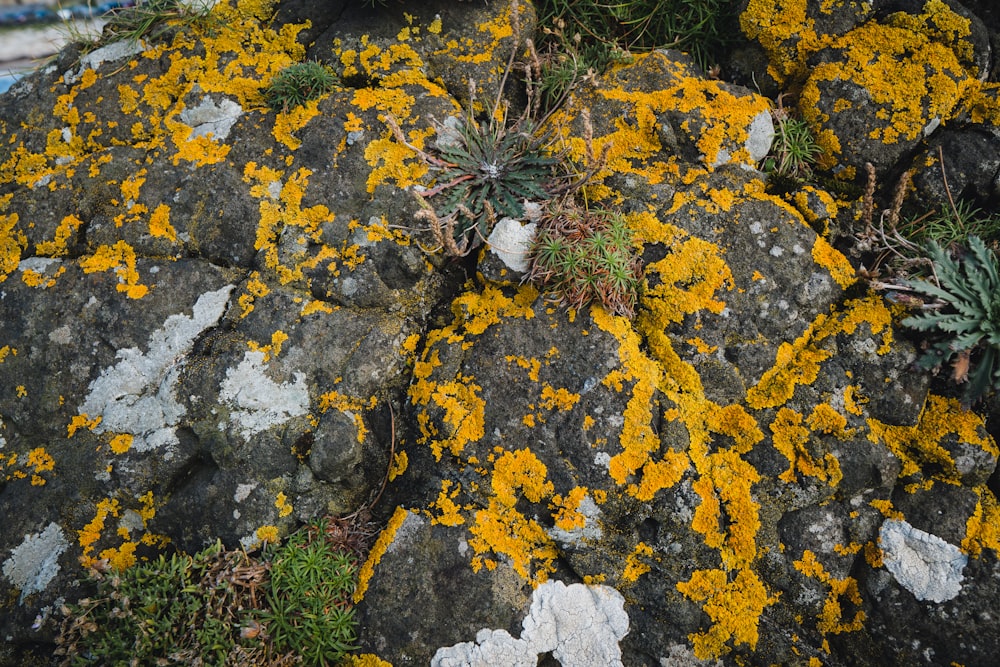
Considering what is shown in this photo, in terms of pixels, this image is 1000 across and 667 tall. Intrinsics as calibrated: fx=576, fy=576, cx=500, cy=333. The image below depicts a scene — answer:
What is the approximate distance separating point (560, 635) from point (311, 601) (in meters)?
1.52

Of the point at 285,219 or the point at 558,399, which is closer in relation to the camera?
the point at 558,399

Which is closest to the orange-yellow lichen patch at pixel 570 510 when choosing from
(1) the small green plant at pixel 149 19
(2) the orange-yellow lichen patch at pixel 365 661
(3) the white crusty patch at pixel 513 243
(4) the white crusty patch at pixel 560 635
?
(4) the white crusty patch at pixel 560 635

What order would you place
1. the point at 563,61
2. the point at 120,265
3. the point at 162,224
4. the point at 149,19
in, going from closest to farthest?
the point at 120,265 → the point at 162,224 → the point at 563,61 → the point at 149,19

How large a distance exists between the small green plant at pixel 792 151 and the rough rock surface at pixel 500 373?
125 mm

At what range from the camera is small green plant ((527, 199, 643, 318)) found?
3826mm

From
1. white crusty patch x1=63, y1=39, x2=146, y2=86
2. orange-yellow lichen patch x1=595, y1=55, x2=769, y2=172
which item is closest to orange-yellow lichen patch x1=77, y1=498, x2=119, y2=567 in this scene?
white crusty patch x1=63, y1=39, x2=146, y2=86

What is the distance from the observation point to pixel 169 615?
3410mm

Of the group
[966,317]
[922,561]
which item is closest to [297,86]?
[966,317]

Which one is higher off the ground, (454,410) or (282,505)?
(454,410)

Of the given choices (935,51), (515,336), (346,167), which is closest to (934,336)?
(935,51)

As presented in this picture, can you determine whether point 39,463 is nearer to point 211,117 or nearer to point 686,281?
point 211,117

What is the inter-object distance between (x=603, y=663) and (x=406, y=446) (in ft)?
5.90

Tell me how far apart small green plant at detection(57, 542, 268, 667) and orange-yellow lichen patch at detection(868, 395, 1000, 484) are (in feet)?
13.2

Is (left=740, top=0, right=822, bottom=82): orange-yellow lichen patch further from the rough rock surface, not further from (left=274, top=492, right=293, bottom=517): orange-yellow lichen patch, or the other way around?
(left=274, top=492, right=293, bottom=517): orange-yellow lichen patch
